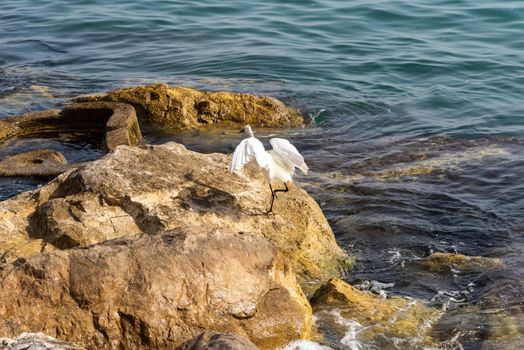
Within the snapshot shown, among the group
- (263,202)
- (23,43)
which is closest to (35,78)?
(23,43)

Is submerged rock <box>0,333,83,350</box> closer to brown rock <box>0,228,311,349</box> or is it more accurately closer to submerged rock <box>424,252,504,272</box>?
brown rock <box>0,228,311,349</box>

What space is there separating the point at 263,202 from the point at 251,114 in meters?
5.48

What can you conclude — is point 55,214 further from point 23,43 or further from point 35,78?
point 23,43

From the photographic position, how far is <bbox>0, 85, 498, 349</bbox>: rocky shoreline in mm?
4410

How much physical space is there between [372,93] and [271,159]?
8168mm

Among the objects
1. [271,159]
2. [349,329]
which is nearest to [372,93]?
[271,159]

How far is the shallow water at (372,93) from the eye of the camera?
7.56 m

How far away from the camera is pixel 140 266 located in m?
4.50

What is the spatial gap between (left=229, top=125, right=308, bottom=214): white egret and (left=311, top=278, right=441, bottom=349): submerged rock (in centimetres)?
91

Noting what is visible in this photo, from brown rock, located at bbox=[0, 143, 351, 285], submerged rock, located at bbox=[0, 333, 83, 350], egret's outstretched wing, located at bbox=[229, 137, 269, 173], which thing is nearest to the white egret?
egret's outstretched wing, located at bbox=[229, 137, 269, 173]

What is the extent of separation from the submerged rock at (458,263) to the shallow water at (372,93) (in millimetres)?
123

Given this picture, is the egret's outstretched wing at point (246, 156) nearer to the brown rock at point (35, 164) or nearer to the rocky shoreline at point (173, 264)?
the rocky shoreline at point (173, 264)

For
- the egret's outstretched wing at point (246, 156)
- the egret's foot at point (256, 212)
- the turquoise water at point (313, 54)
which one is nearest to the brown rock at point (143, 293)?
the egret's foot at point (256, 212)

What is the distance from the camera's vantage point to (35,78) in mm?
14680
